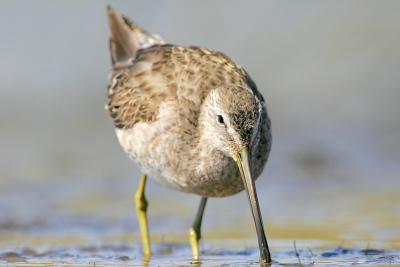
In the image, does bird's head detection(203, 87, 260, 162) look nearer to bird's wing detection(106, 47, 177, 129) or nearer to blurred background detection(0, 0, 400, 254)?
bird's wing detection(106, 47, 177, 129)

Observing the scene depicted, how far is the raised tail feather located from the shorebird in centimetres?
53

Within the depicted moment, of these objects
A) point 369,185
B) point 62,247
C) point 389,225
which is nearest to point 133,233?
point 62,247

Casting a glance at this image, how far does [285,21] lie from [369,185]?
15.1 feet

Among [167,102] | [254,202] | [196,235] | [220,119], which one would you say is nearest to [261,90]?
[196,235]

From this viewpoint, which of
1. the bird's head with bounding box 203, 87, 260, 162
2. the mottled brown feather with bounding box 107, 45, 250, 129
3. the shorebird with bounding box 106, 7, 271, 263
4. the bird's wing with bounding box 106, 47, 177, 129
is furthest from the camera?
the bird's wing with bounding box 106, 47, 177, 129

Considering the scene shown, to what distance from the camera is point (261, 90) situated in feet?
53.3

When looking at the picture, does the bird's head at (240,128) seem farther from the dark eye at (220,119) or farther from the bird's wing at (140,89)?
the bird's wing at (140,89)


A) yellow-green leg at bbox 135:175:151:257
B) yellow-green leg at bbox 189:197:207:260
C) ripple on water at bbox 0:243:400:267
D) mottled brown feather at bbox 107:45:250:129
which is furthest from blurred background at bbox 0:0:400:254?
mottled brown feather at bbox 107:45:250:129

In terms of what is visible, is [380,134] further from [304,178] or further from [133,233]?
[133,233]

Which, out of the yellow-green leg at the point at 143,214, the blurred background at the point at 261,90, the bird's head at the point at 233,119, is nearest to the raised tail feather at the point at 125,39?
the yellow-green leg at the point at 143,214

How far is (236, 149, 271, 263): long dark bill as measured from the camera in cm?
805

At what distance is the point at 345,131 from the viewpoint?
51.7 ft

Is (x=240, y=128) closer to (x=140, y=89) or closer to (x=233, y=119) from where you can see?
(x=233, y=119)

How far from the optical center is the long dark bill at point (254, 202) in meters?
8.05
